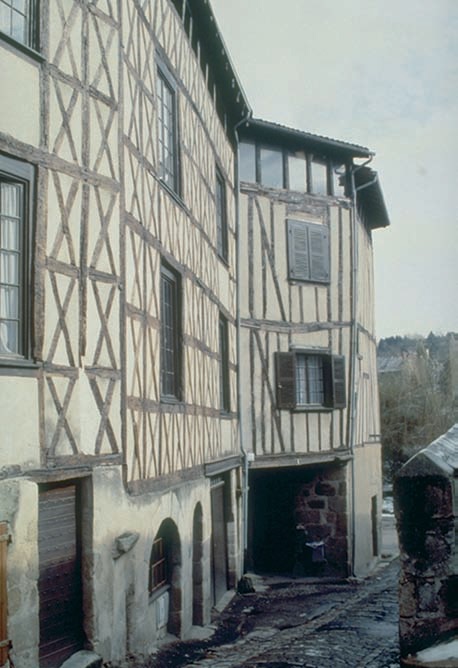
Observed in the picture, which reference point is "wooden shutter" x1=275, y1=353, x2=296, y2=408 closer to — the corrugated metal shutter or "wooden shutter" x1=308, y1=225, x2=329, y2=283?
"wooden shutter" x1=308, y1=225, x2=329, y2=283

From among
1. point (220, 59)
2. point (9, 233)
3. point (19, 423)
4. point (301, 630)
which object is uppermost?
point (220, 59)

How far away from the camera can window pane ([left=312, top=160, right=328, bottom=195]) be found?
14.9 meters

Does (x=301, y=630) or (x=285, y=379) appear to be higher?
(x=285, y=379)

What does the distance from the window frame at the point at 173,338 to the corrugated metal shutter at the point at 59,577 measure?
8.96 ft

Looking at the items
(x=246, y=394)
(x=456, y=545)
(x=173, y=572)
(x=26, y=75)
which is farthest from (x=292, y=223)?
(x=456, y=545)

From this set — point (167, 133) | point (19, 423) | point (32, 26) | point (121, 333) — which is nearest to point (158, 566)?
point (121, 333)

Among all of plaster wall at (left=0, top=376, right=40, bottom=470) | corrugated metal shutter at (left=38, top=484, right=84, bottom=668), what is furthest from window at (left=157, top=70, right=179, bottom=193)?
corrugated metal shutter at (left=38, top=484, right=84, bottom=668)

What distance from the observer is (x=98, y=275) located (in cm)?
679

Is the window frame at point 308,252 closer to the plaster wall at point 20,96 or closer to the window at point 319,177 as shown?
the window at point 319,177

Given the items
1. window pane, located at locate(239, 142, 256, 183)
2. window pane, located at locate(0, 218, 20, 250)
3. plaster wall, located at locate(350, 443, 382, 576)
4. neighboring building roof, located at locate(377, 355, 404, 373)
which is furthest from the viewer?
neighboring building roof, located at locate(377, 355, 404, 373)

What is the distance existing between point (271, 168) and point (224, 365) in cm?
396

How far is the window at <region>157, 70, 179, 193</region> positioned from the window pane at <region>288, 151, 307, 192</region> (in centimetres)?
522

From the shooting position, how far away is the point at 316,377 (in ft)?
48.2

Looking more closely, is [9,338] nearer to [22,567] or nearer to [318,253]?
[22,567]
